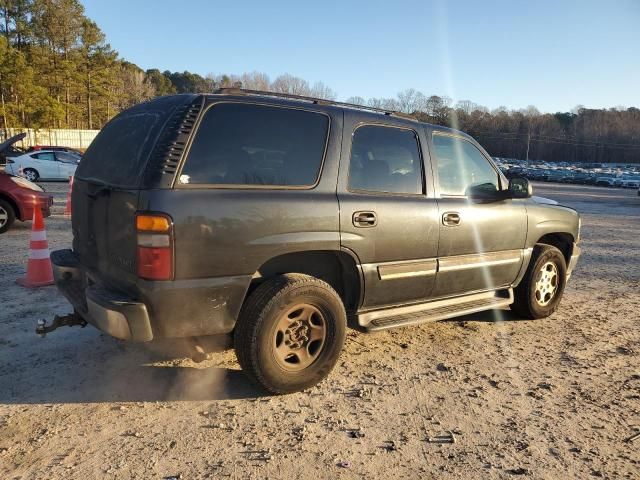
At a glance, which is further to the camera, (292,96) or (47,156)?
(47,156)

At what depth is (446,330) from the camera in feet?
16.3

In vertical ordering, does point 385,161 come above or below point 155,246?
above

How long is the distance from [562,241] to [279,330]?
3810mm

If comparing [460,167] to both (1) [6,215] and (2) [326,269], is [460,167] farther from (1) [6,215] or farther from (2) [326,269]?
(1) [6,215]

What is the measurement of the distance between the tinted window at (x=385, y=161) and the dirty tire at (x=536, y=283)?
1869 millimetres

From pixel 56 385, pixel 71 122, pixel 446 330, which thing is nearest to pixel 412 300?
pixel 446 330

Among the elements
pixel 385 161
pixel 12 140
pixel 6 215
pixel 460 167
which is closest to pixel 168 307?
pixel 385 161

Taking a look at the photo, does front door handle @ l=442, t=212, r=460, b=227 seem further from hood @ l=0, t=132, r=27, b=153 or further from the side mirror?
hood @ l=0, t=132, r=27, b=153

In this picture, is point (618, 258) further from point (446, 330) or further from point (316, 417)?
point (316, 417)

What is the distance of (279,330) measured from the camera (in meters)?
3.43

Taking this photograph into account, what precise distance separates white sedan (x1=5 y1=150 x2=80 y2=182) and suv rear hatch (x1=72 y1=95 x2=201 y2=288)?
19133mm

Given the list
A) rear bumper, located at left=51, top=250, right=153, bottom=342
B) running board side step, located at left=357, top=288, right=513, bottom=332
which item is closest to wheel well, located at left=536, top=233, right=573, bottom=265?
running board side step, located at left=357, top=288, right=513, bottom=332

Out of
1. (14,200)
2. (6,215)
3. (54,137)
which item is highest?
(54,137)

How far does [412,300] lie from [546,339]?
5.35 ft
